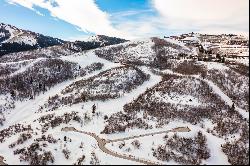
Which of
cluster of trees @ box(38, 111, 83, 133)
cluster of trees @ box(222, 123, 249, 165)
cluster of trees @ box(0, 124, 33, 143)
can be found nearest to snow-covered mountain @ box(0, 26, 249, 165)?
cluster of trees @ box(0, 124, 33, 143)

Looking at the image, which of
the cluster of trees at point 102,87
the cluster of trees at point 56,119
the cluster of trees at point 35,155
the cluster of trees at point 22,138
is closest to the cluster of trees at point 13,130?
the cluster of trees at point 22,138

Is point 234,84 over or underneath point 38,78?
over

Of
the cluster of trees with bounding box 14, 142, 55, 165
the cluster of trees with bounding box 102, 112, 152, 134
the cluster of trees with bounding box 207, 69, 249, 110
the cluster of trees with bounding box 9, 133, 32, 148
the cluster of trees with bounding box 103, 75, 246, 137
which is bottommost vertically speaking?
the cluster of trees with bounding box 14, 142, 55, 165

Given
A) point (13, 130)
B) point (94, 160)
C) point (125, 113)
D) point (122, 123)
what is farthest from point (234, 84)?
point (13, 130)

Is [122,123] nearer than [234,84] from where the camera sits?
No

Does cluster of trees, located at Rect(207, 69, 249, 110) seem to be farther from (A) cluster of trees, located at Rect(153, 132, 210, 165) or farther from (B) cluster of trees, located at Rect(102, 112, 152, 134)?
(B) cluster of trees, located at Rect(102, 112, 152, 134)

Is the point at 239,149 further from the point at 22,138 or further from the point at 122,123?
the point at 22,138

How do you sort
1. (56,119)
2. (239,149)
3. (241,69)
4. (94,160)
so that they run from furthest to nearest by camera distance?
(56,119) → (241,69) → (94,160) → (239,149)

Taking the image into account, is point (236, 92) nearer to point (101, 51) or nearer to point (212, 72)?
point (212, 72)
